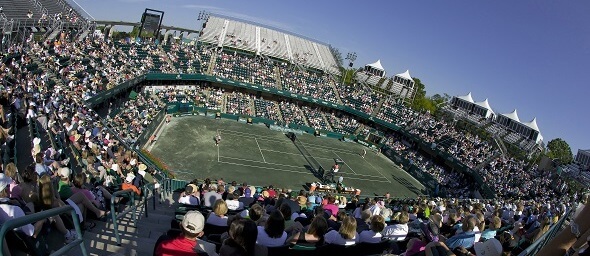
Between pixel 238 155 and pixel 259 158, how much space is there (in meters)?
2.01

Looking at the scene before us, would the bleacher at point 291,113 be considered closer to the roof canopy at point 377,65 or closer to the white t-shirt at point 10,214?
the roof canopy at point 377,65

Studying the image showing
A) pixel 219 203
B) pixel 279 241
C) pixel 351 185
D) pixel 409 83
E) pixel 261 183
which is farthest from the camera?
pixel 409 83

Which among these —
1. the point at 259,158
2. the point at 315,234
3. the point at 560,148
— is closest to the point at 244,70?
the point at 259,158

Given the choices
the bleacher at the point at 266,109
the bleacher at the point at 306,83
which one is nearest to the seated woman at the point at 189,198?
the bleacher at the point at 266,109

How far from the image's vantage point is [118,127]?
31.4m

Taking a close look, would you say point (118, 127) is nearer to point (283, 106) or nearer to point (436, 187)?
point (283, 106)

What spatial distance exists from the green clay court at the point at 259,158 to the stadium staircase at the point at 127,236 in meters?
18.9

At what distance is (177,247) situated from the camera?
172 inches

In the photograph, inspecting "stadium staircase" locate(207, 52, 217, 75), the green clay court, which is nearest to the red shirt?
the green clay court

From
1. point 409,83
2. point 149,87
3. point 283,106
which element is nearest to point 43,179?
point 149,87

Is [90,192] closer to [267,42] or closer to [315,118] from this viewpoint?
[315,118]

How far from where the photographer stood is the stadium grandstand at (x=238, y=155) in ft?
21.3

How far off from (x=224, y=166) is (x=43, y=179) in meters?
27.4

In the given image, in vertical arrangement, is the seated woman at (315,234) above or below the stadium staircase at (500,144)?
below
